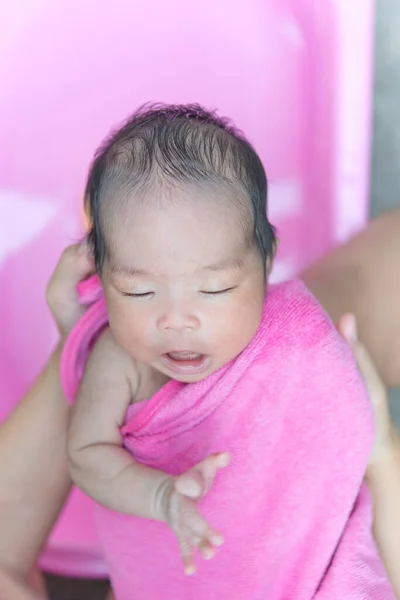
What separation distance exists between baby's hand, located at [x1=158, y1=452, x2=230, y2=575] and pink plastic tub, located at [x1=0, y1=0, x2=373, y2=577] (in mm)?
716

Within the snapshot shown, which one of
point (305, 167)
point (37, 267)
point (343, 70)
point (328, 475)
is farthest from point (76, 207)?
point (328, 475)

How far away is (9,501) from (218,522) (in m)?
0.27

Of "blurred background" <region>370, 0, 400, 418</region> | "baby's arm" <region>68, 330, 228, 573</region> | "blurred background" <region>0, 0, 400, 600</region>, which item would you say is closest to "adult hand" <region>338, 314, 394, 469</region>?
"baby's arm" <region>68, 330, 228, 573</region>

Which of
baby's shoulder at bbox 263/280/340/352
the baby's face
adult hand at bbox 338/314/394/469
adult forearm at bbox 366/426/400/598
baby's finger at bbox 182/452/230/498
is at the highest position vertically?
the baby's face

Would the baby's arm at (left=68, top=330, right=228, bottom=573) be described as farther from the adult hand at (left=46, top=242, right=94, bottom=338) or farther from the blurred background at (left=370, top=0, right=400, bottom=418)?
the blurred background at (left=370, top=0, right=400, bottom=418)

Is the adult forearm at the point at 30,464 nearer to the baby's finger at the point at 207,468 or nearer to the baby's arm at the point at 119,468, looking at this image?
the baby's arm at the point at 119,468

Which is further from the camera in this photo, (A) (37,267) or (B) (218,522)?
(A) (37,267)

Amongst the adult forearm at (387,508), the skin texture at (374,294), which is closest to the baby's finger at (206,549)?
the adult forearm at (387,508)

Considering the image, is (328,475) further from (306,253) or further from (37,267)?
(37,267)

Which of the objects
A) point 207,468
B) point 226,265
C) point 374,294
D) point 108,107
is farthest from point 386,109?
point 207,468

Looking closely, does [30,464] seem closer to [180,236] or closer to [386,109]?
[180,236]

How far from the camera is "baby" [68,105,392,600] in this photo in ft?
2.45

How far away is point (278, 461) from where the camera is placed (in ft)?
2.79

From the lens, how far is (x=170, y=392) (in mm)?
845
